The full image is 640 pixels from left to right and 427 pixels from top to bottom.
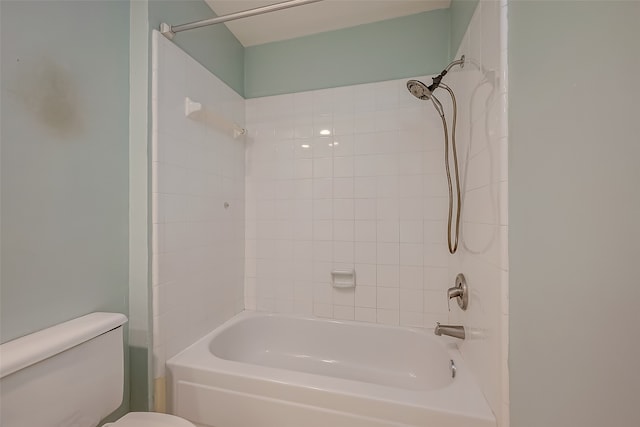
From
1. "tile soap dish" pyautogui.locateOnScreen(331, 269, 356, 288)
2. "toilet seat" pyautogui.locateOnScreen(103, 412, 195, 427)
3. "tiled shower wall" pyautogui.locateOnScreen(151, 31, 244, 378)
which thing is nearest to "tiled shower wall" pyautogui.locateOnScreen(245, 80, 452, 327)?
"tile soap dish" pyautogui.locateOnScreen(331, 269, 356, 288)

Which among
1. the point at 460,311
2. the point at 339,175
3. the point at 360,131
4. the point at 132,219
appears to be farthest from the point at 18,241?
the point at 460,311

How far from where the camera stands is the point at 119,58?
116 centimetres

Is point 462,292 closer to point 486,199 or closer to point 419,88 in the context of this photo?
point 486,199

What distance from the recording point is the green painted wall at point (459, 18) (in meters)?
1.22

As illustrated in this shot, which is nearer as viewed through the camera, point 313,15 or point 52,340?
point 52,340

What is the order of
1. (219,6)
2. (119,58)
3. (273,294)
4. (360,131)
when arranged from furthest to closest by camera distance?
(273,294), (360,131), (219,6), (119,58)

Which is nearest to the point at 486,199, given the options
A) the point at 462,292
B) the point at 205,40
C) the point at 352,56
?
the point at 462,292

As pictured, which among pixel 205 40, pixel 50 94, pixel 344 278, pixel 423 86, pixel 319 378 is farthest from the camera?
pixel 344 278

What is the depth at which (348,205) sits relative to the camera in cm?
180

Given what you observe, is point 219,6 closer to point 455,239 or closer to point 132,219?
point 132,219

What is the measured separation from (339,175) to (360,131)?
327 millimetres

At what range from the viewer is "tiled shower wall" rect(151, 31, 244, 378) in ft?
4.03

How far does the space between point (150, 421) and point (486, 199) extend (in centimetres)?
154

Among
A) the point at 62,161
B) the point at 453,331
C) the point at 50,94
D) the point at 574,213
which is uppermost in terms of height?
the point at 50,94
